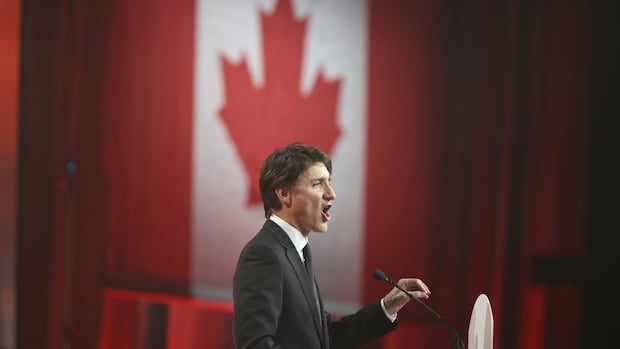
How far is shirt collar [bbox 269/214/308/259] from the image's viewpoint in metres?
1.57

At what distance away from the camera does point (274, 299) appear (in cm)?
142

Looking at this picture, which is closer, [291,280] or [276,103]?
[291,280]

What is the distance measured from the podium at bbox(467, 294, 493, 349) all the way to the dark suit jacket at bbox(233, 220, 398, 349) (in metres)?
0.31

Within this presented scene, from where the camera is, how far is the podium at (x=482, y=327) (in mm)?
1517

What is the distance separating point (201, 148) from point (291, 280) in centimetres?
150

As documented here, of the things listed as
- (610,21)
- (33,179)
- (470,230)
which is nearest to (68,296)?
(33,179)

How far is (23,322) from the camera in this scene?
2945 millimetres

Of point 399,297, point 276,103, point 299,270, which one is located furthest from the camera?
point 276,103

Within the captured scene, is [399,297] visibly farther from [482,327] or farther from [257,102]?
[257,102]

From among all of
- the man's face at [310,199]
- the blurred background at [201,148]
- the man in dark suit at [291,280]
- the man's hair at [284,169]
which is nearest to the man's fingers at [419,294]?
the man in dark suit at [291,280]

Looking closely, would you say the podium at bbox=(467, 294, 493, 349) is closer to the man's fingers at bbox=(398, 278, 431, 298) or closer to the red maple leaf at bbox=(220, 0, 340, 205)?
the man's fingers at bbox=(398, 278, 431, 298)

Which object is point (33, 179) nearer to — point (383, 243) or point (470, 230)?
point (383, 243)

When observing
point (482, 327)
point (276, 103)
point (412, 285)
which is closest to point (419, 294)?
point (412, 285)

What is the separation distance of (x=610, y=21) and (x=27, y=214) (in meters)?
2.31
